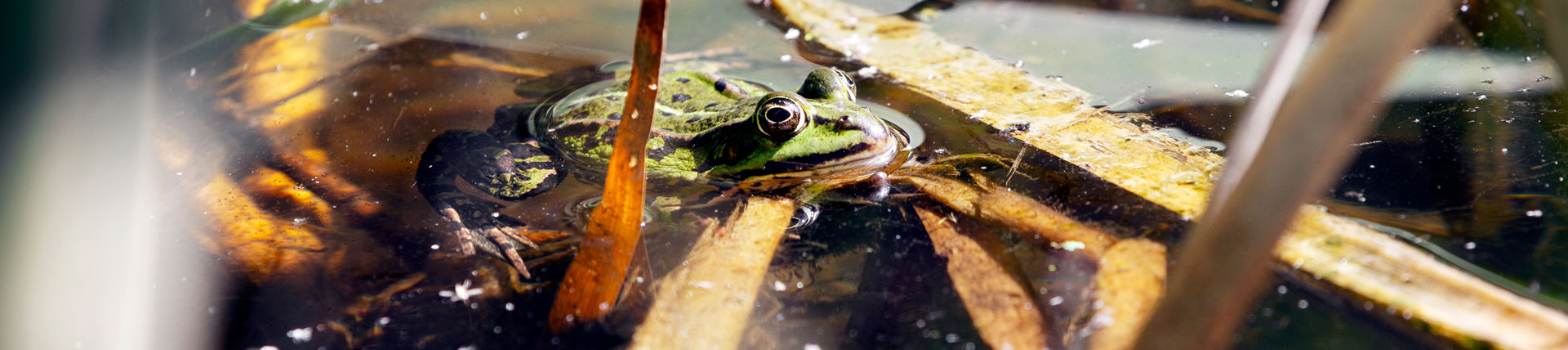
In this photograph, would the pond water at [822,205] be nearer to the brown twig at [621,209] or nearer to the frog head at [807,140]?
the brown twig at [621,209]

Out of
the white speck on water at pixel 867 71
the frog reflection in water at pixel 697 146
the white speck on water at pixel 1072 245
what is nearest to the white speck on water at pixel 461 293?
the frog reflection in water at pixel 697 146

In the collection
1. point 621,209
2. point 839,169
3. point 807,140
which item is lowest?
point 839,169

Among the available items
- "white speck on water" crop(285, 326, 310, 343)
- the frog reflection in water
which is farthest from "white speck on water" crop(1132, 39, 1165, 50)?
"white speck on water" crop(285, 326, 310, 343)

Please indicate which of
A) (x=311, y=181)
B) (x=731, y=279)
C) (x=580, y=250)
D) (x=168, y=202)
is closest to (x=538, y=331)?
(x=580, y=250)

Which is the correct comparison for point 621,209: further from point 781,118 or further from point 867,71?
point 867,71

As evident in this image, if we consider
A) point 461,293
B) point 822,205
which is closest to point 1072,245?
A: point 822,205

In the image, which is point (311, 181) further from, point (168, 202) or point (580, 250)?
point (580, 250)
